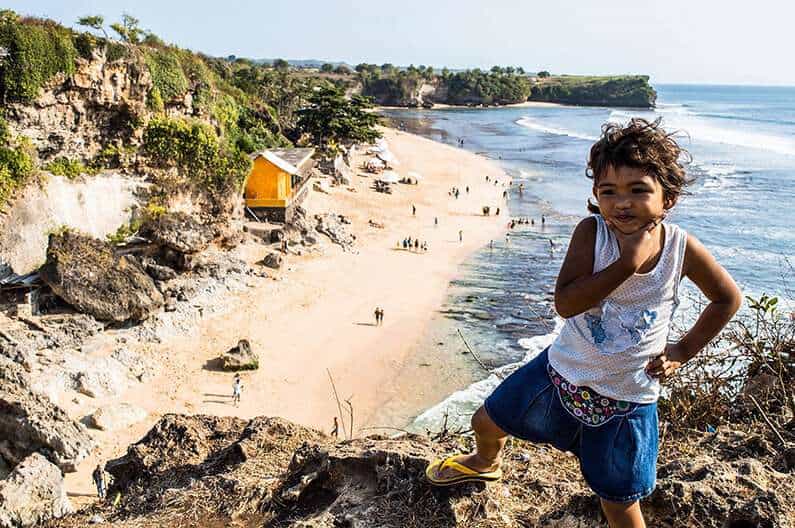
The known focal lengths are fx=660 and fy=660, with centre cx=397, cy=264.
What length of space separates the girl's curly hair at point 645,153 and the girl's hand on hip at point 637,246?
0.20 metres

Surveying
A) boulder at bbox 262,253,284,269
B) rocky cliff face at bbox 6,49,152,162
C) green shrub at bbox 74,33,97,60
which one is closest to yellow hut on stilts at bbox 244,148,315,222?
boulder at bbox 262,253,284,269

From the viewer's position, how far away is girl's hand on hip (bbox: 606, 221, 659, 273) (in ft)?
8.00

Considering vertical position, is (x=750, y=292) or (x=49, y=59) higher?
(x=49, y=59)

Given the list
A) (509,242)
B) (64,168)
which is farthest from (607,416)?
(509,242)

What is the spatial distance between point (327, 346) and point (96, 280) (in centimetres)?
634

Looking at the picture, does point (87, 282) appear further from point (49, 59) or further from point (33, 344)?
point (49, 59)

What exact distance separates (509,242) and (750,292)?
11505 mm

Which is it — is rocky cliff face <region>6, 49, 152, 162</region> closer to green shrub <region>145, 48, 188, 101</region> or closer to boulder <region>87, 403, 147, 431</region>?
green shrub <region>145, 48, 188, 101</region>

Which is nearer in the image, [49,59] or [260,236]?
[49,59]

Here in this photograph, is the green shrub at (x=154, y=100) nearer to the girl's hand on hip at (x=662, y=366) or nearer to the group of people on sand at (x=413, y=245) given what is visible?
the group of people on sand at (x=413, y=245)

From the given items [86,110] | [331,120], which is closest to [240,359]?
[86,110]

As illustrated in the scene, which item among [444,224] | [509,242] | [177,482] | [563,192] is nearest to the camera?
[177,482]

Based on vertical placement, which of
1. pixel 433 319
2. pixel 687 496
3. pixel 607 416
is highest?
pixel 607 416

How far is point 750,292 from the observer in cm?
2228
